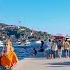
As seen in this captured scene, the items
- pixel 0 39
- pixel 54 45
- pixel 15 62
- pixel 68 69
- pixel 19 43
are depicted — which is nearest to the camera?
pixel 68 69

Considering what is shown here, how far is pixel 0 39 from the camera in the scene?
516 ft

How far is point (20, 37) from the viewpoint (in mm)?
158375

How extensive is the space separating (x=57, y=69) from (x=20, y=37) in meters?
133

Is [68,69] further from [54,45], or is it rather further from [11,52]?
[54,45]

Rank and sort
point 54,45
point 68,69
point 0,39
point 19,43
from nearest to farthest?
point 68,69, point 54,45, point 0,39, point 19,43

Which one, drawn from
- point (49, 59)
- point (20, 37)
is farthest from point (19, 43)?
point (49, 59)

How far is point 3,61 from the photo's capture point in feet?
86.7

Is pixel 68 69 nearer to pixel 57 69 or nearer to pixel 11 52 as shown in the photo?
pixel 57 69

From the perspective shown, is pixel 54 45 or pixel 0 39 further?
pixel 0 39

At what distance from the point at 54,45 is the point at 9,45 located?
738 centimetres

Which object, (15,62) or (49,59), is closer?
(15,62)

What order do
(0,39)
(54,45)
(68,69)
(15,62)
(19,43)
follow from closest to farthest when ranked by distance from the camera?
(68,69), (15,62), (54,45), (0,39), (19,43)

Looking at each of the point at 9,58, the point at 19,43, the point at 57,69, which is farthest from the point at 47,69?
the point at 19,43

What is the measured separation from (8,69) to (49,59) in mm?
7603
